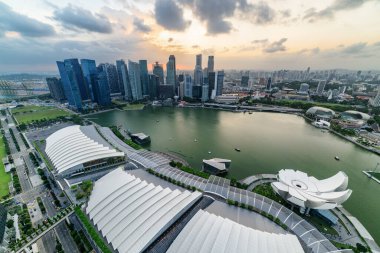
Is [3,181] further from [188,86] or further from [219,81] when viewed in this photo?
[219,81]

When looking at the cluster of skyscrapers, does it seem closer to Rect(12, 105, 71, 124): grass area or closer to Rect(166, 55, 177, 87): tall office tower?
Rect(166, 55, 177, 87): tall office tower

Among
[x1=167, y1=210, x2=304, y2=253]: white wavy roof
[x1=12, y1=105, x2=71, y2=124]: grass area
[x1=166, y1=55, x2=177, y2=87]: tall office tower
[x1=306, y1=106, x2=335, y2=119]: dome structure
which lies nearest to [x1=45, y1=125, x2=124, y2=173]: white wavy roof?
[x1=167, y1=210, x2=304, y2=253]: white wavy roof

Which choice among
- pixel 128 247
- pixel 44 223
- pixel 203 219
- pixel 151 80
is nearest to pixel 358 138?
pixel 203 219

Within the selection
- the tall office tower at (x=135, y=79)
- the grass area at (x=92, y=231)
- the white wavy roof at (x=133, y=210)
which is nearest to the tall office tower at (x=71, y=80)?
the tall office tower at (x=135, y=79)

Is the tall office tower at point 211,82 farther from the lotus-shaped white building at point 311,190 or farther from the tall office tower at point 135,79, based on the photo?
the lotus-shaped white building at point 311,190

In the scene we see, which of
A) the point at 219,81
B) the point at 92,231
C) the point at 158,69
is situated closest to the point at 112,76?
the point at 158,69

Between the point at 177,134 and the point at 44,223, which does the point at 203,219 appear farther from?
the point at 177,134
